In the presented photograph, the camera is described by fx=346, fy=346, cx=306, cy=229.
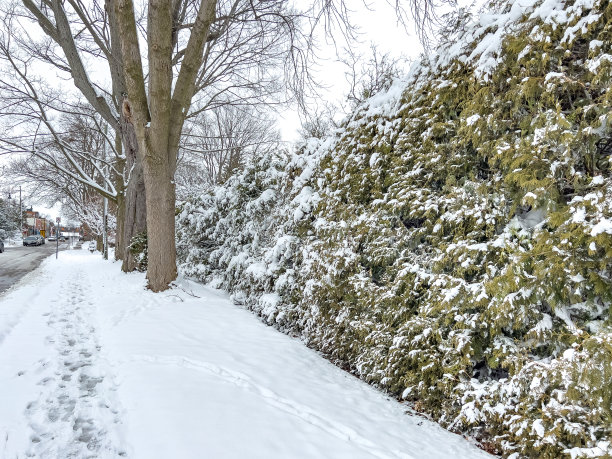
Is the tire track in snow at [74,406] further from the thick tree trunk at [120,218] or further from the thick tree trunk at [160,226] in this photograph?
the thick tree trunk at [120,218]

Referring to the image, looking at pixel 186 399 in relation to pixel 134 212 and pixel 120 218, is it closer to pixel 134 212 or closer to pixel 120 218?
pixel 134 212

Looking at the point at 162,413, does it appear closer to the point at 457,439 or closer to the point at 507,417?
the point at 457,439

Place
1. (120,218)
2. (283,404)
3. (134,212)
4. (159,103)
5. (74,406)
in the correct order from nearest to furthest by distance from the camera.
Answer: (74,406) → (283,404) → (159,103) → (134,212) → (120,218)

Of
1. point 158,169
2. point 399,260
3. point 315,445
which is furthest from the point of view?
point 158,169

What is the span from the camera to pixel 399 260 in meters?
3.18

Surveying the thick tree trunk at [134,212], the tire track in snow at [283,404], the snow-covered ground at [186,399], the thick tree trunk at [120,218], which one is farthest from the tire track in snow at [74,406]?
the thick tree trunk at [120,218]

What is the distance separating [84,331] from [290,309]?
8.49ft

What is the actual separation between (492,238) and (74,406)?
323cm

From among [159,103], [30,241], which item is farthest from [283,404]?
[30,241]

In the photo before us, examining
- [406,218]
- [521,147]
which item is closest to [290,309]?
[406,218]

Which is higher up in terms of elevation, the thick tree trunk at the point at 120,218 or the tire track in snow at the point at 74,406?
the thick tree trunk at the point at 120,218

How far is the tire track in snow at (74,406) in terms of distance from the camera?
6.63 ft

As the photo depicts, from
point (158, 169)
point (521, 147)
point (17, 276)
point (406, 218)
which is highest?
point (158, 169)

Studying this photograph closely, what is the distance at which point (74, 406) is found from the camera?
247 centimetres
